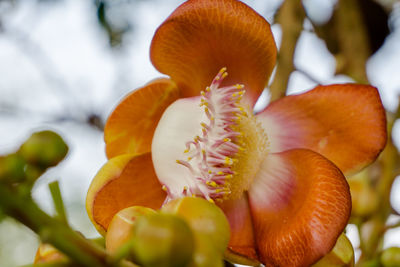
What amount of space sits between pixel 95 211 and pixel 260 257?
0.55 ft

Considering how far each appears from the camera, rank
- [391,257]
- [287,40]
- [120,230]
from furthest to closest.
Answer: [287,40]
[391,257]
[120,230]

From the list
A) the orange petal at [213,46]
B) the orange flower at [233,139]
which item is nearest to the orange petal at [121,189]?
the orange flower at [233,139]

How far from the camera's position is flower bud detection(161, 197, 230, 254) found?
294 mm

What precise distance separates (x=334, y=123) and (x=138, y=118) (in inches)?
→ 8.9

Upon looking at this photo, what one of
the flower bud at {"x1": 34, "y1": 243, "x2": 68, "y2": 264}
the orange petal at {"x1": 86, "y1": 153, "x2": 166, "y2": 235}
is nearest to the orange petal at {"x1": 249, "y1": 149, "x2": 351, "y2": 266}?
the orange petal at {"x1": 86, "y1": 153, "x2": 166, "y2": 235}

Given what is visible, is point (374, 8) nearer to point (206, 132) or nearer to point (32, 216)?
point (206, 132)

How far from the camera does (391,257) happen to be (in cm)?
48

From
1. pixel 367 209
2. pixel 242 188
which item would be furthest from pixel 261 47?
pixel 367 209

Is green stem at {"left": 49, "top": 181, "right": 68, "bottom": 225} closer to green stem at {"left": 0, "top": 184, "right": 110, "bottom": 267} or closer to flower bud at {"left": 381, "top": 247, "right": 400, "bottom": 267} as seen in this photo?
green stem at {"left": 0, "top": 184, "right": 110, "bottom": 267}

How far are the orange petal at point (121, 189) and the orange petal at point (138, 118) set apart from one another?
25 millimetres

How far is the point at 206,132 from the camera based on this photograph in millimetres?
517

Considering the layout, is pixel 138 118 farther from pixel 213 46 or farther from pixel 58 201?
pixel 58 201

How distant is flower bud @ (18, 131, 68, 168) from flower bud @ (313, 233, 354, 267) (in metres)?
0.26

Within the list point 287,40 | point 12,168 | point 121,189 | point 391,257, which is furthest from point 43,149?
point 287,40
